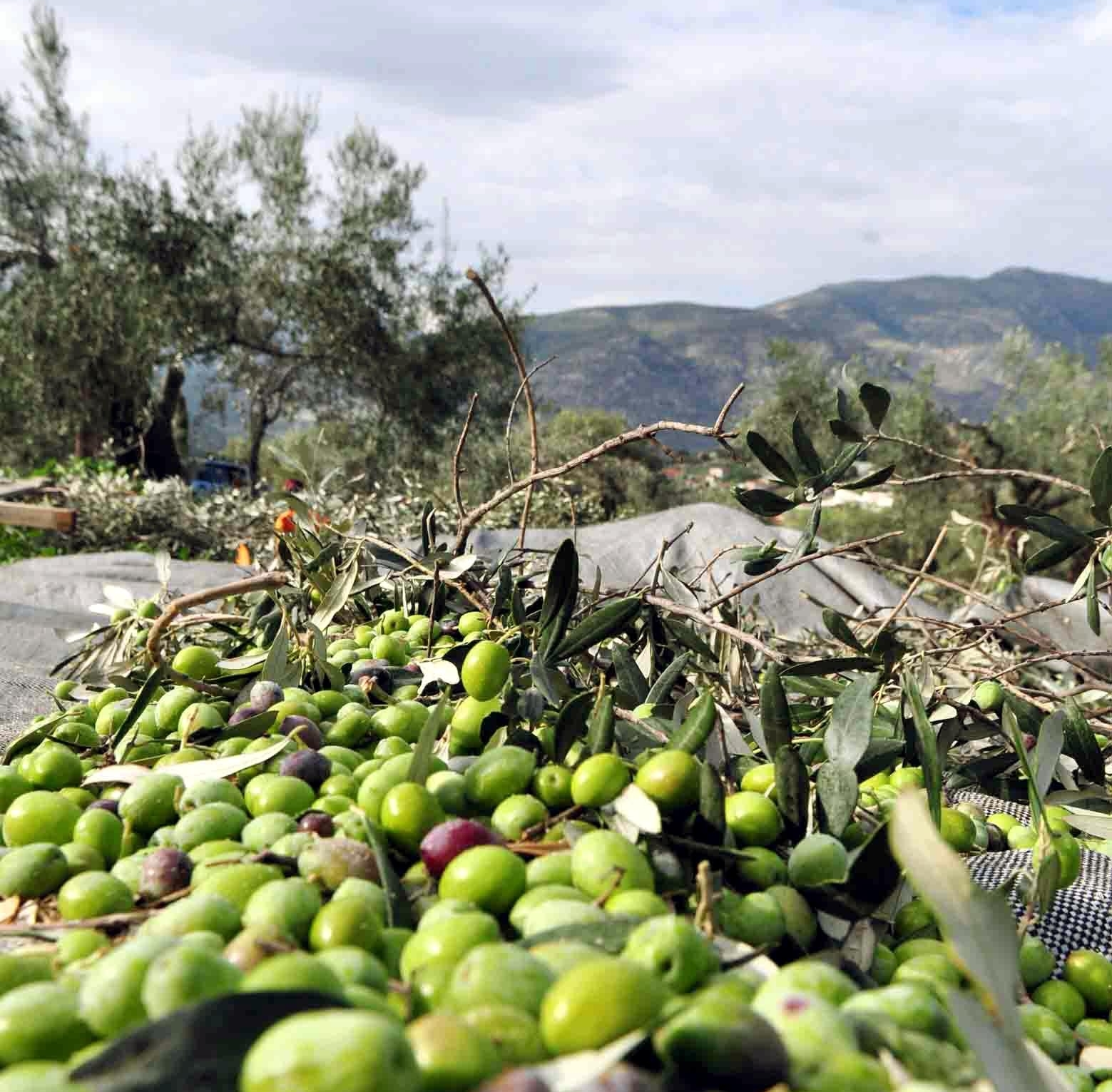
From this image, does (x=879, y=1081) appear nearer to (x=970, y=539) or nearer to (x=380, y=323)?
(x=970, y=539)

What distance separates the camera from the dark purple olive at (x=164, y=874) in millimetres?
942

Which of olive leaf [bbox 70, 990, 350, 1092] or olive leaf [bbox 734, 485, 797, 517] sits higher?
olive leaf [bbox 734, 485, 797, 517]

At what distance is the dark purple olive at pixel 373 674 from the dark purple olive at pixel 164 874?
0.63 metres

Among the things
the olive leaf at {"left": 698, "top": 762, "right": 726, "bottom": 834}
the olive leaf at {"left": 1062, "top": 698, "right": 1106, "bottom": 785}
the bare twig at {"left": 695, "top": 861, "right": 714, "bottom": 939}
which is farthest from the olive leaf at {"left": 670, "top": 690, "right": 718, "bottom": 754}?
the olive leaf at {"left": 1062, "top": 698, "right": 1106, "bottom": 785}

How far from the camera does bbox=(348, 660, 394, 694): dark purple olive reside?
1626 millimetres

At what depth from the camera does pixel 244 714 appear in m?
1.41

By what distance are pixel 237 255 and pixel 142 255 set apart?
1.61 m

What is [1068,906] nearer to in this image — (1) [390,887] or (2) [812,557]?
(2) [812,557]

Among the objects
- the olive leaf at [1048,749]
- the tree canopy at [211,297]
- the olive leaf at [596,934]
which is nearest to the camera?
the olive leaf at [596,934]

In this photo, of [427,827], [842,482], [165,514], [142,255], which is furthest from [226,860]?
[142,255]

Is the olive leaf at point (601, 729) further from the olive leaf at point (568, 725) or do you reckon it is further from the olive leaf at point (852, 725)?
the olive leaf at point (852, 725)

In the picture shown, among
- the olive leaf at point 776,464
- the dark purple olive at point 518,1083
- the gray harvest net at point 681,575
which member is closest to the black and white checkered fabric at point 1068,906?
the gray harvest net at point 681,575

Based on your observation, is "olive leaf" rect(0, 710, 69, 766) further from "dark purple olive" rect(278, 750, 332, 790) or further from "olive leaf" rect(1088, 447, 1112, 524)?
"olive leaf" rect(1088, 447, 1112, 524)

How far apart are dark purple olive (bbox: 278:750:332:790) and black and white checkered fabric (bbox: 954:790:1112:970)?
2.74ft
